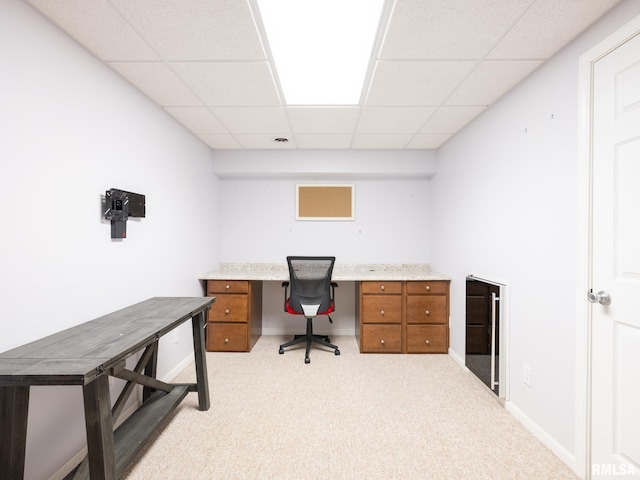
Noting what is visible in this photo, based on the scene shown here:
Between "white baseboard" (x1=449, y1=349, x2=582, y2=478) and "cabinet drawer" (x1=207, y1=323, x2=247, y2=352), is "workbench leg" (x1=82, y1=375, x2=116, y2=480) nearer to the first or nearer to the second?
"cabinet drawer" (x1=207, y1=323, x2=247, y2=352)

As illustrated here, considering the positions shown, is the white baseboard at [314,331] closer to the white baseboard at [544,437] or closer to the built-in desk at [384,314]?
the built-in desk at [384,314]

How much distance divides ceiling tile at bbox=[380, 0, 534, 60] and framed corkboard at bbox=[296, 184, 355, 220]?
2187 millimetres

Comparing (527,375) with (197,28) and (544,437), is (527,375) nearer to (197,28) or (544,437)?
(544,437)

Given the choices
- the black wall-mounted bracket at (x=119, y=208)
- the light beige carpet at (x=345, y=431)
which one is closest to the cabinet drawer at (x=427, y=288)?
the light beige carpet at (x=345, y=431)

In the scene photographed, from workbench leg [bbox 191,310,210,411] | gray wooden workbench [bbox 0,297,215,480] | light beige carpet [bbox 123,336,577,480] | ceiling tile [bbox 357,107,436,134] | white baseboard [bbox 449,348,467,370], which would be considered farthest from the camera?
white baseboard [bbox 449,348,467,370]

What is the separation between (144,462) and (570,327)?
2477 mm

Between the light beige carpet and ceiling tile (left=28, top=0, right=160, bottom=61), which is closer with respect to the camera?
ceiling tile (left=28, top=0, right=160, bottom=61)

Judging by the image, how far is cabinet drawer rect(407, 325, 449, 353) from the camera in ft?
10.3

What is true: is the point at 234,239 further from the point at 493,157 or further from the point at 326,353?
the point at 493,157

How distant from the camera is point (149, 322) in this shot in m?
1.59

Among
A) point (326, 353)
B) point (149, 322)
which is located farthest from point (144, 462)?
point (326, 353)

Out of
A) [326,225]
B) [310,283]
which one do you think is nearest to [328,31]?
[310,283]

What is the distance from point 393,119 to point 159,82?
1894 millimetres

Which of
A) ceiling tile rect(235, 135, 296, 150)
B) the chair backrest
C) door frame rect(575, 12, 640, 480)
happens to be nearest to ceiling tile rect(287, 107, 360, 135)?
ceiling tile rect(235, 135, 296, 150)
